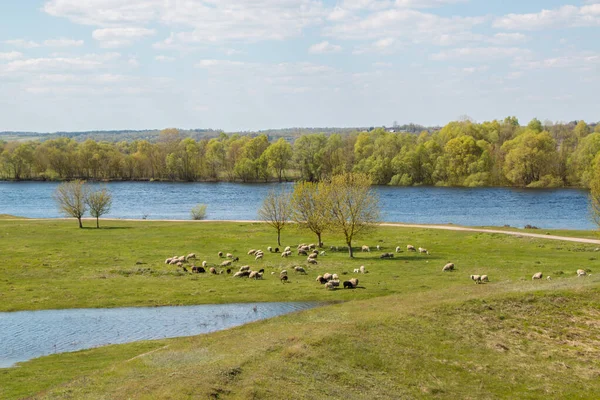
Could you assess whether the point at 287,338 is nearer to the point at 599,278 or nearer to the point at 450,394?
the point at 450,394

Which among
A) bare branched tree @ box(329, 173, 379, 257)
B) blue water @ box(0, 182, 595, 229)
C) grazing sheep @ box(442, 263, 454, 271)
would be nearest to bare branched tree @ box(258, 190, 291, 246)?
bare branched tree @ box(329, 173, 379, 257)

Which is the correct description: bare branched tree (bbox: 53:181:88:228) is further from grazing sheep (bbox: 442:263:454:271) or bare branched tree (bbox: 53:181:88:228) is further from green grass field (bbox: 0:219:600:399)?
grazing sheep (bbox: 442:263:454:271)

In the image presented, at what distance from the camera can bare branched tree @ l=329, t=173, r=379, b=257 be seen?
165 feet

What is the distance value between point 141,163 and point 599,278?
524 feet

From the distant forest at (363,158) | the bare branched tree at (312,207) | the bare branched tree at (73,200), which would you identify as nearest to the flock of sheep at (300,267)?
the bare branched tree at (312,207)

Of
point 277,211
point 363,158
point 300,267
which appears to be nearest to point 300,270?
point 300,267

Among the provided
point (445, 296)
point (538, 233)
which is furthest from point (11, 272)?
point (538, 233)

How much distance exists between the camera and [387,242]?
5728 cm

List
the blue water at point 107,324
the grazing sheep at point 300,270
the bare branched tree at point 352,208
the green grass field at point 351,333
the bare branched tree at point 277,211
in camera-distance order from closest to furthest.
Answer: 1. the green grass field at point 351,333
2. the blue water at point 107,324
3. the grazing sheep at point 300,270
4. the bare branched tree at point 352,208
5. the bare branched tree at point 277,211

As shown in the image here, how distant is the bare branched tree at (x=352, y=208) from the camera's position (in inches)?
1982

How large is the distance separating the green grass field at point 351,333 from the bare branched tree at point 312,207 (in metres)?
4.41

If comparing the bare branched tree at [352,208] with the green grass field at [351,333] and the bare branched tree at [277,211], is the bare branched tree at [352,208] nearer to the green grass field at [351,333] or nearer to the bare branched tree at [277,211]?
the green grass field at [351,333]

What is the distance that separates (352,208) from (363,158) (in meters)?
110

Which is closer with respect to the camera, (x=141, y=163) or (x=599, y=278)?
(x=599, y=278)
